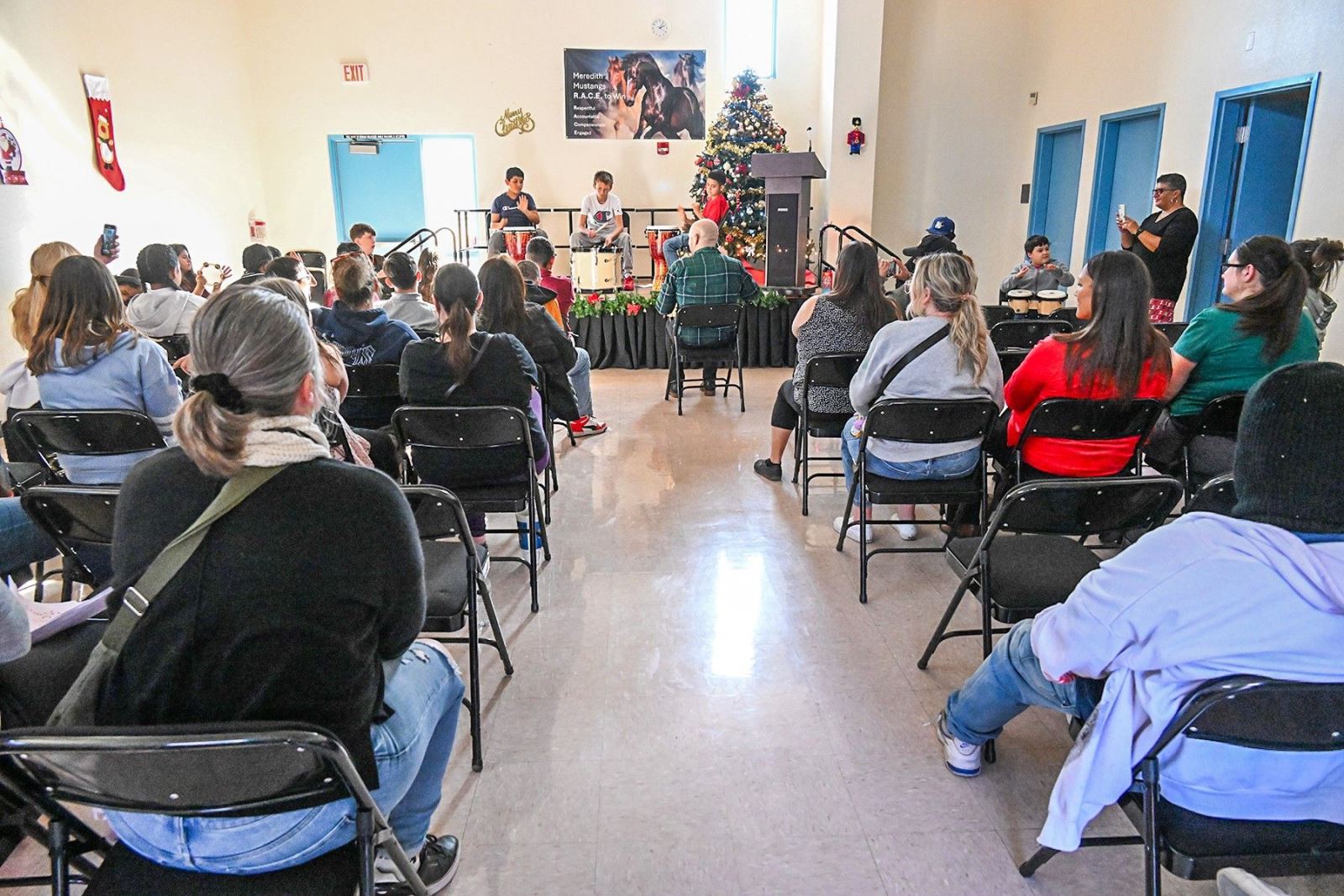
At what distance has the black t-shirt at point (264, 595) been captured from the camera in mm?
1166

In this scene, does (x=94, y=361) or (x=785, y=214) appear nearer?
(x=94, y=361)

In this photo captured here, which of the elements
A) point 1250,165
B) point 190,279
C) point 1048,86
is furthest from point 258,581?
point 1048,86

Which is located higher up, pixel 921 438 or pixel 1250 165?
pixel 1250 165

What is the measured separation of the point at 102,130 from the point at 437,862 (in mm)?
7192

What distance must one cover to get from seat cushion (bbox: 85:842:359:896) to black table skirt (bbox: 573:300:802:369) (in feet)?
19.6

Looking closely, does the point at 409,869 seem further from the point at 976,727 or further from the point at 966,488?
the point at 966,488

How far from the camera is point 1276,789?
54.1 inches

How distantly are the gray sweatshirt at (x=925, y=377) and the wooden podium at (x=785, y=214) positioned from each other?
15.9 ft

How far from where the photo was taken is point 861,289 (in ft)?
12.8

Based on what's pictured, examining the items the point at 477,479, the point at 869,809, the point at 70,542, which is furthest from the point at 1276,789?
the point at 70,542

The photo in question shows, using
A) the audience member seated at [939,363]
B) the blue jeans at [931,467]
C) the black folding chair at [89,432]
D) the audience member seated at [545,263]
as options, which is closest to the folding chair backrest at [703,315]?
the audience member seated at [545,263]

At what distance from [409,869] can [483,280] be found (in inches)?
103

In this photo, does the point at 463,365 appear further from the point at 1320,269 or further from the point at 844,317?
the point at 1320,269

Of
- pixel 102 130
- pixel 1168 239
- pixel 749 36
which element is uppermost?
pixel 749 36
